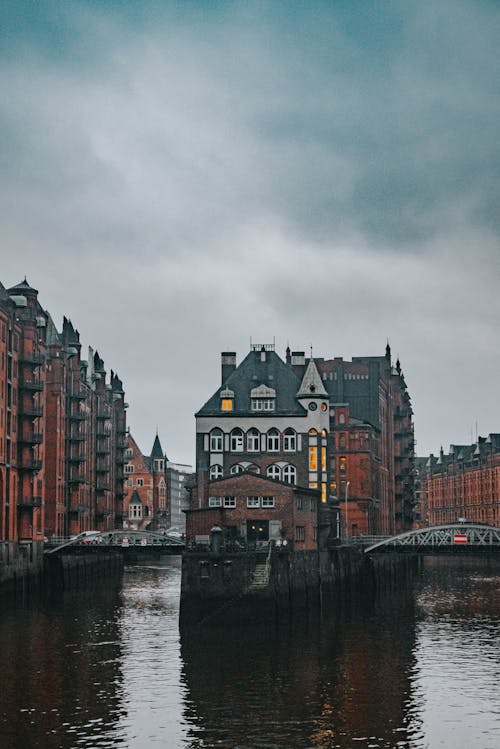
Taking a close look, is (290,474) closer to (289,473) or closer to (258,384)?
(289,473)

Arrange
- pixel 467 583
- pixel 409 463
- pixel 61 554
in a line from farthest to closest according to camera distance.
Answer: pixel 409 463 → pixel 467 583 → pixel 61 554

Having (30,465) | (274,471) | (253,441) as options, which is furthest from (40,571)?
(274,471)

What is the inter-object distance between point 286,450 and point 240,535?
65.5ft

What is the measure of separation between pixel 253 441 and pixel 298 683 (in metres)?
53.4

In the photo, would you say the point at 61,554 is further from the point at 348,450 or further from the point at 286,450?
the point at 348,450

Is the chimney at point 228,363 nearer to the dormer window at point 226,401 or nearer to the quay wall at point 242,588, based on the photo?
the dormer window at point 226,401

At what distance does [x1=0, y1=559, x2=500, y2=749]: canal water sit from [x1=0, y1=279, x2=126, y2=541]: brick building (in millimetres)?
20565

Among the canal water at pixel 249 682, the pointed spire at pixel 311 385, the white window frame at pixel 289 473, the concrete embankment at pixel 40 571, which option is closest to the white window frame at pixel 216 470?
the white window frame at pixel 289 473

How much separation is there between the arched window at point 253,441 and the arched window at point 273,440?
108 centimetres

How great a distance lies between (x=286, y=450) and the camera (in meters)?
104

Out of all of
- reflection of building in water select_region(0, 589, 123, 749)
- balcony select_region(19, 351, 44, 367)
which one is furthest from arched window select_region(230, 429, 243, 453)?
reflection of building in water select_region(0, 589, 123, 749)

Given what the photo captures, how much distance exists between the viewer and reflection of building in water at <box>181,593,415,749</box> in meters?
42.5

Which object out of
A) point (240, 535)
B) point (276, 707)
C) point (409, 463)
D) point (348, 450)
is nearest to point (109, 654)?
point (276, 707)

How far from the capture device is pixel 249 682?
52469 millimetres
